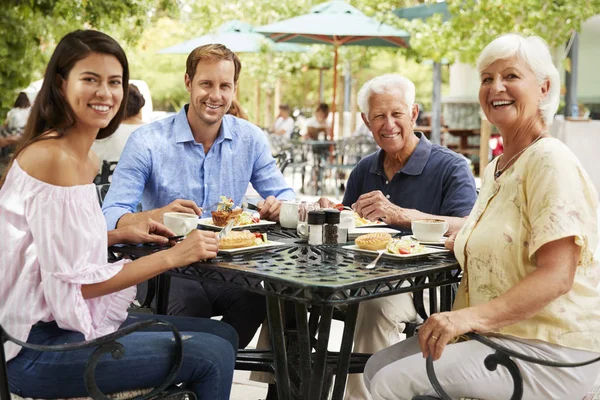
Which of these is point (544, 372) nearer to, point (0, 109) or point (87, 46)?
point (87, 46)

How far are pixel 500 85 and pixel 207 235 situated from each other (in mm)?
1115

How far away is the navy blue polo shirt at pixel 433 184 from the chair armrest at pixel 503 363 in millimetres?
1533

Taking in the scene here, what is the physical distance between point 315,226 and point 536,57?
3.36ft

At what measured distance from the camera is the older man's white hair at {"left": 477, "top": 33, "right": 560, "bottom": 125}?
2887 millimetres

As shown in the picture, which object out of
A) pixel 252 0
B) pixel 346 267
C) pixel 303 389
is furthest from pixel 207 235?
pixel 252 0

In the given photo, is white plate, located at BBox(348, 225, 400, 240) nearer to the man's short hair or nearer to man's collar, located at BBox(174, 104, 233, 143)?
man's collar, located at BBox(174, 104, 233, 143)

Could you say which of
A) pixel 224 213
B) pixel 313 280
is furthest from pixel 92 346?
pixel 224 213

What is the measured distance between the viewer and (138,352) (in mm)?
2588

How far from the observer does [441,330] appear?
2.51 m

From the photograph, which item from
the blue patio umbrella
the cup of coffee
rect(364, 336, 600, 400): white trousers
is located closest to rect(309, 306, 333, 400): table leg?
rect(364, 336, 600, 400): white trousers

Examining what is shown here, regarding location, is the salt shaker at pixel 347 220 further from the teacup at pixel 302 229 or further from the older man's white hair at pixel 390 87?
the older man's white hair at pixel 390 87

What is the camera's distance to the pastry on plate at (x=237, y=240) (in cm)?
303

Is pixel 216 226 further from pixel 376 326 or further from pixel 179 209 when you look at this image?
pixel 376 326

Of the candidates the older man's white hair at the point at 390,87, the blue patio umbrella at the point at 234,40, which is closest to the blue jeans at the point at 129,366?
the older man's white hair at the point at 390,87
